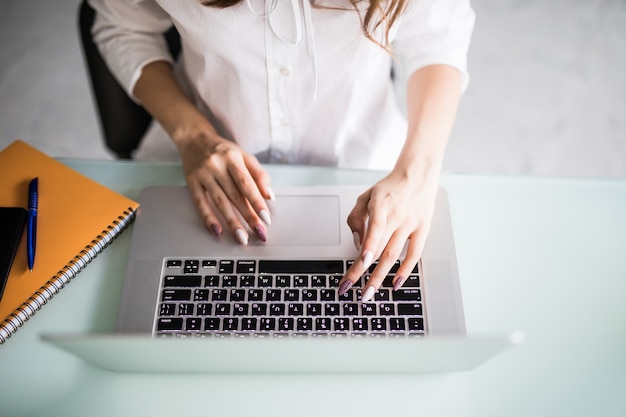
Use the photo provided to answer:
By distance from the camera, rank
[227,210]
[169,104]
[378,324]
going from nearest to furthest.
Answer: [378,324]
[227,210]
[169,104]

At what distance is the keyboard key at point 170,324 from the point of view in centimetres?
65

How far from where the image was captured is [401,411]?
0.61 metres

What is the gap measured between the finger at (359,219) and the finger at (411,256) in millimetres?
65

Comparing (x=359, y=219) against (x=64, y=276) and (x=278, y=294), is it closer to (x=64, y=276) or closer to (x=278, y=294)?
(x=278, y=294)

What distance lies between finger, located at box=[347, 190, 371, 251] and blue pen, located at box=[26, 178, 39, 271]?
1.39 ft

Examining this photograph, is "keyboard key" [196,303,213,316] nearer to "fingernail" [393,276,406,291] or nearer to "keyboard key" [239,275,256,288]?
"keyboard key" [239,275,256,288]

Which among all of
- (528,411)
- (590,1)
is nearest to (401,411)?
(528,411)

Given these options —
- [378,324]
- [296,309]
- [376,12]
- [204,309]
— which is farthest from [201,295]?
[376,12]

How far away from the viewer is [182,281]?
681mm

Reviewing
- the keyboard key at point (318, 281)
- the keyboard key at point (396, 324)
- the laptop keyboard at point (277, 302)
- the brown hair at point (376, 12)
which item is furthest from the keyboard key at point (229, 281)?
the brown hair at point (376, 12)

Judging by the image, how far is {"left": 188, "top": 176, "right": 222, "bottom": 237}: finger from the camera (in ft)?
2.37

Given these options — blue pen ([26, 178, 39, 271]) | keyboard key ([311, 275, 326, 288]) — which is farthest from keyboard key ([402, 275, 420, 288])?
blue pen ([26, 178, 39, 271])

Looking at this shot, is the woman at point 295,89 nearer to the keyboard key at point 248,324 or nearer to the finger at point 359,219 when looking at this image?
the finger at point 359,219

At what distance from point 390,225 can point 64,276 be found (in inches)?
17.3
